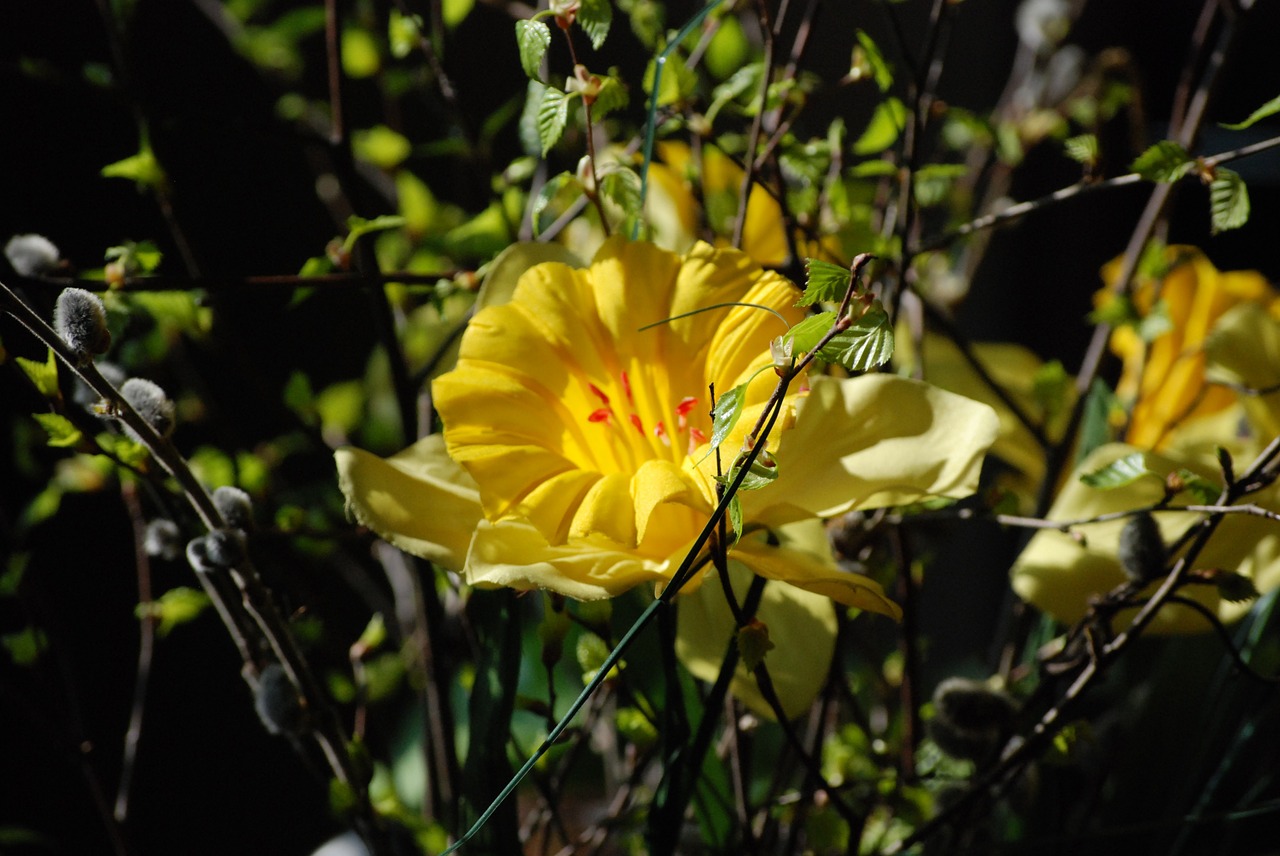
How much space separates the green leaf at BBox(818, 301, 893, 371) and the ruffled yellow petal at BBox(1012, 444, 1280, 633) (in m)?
0.19

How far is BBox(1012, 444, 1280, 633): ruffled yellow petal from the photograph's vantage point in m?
0.36

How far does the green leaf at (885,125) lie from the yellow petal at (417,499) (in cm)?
21

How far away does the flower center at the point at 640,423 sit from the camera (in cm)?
34

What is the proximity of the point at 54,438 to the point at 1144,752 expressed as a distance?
52 cm

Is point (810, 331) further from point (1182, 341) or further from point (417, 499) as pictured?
point (1182, 341)

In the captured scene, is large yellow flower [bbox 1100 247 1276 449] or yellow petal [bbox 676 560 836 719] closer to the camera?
yellow petal [bbox 676 560 836 719]

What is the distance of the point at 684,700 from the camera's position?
1.11 feet

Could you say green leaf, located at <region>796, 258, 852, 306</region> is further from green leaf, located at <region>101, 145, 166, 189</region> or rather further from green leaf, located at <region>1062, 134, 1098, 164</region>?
green leaf, located at <region>101, 145, 166, 189</region>

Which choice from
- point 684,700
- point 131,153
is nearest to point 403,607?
point 684,700

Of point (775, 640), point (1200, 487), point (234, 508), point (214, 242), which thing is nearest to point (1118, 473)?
point (1200, 487)

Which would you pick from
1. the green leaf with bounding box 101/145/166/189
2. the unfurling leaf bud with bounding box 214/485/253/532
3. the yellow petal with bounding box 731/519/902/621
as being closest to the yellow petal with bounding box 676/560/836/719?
the yellow petal with bounding box 731/519/902/621

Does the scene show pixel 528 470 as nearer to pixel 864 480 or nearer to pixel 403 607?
pixel 864 480

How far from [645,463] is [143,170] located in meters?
0.23

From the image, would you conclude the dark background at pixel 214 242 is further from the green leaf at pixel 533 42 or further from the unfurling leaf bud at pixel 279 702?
the green leaf at pixel 533 42
